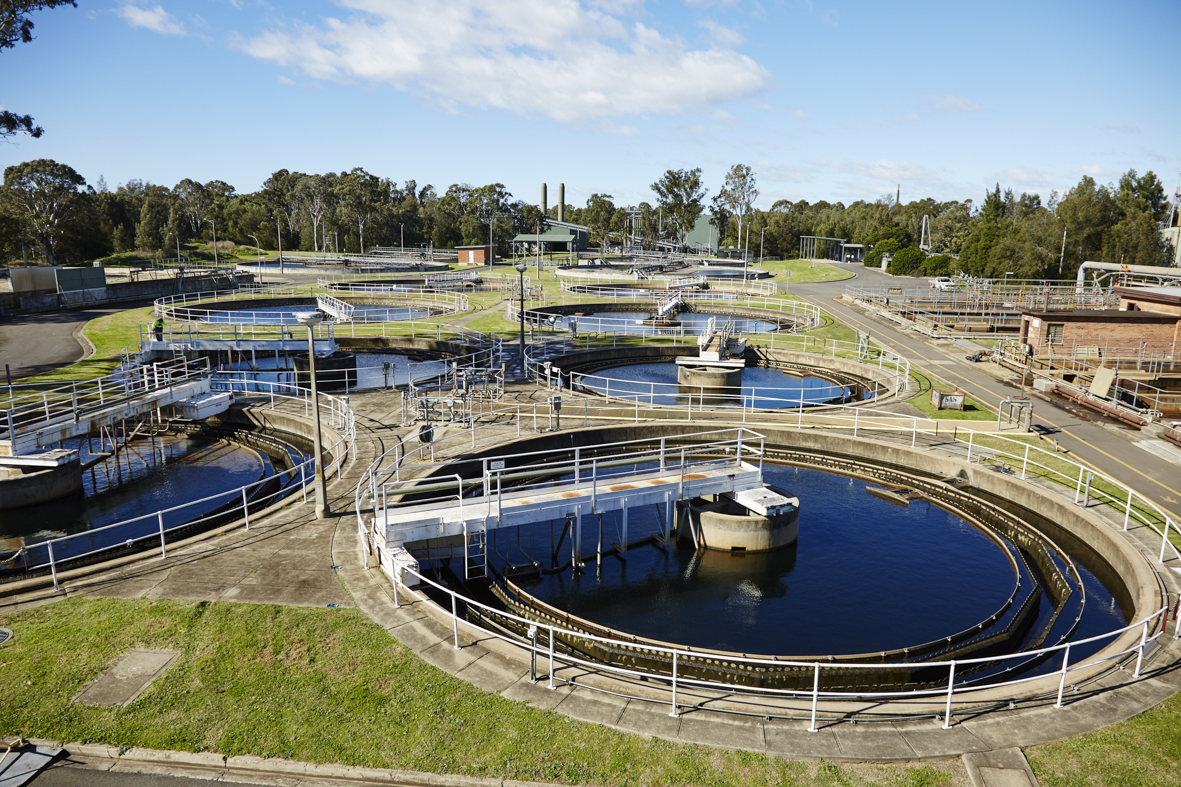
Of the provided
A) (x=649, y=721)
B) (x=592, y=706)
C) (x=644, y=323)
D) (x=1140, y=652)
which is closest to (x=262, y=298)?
(x=644, y=323)

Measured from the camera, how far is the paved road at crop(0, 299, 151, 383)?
4456 cm

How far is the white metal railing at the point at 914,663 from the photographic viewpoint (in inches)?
511

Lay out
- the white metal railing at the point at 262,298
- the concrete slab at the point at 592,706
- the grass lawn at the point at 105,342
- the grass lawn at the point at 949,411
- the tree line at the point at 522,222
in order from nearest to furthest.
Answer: the concrete slab at the point at 592,706
the grass lawn at the point at 949,411
the grass lawn at the point at 105,342
the white metal railing at the point at 262,298
the tree line at the point at 522,222

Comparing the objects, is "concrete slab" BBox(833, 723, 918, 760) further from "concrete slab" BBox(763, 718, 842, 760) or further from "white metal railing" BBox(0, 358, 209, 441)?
"white metal railing" BBox(0, 358, 209, 441)

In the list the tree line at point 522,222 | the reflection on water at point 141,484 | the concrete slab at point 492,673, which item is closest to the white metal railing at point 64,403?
the reflection on water at point 141,484

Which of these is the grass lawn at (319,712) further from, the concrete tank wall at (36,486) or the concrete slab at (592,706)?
the concrete tank wall at (36,486)

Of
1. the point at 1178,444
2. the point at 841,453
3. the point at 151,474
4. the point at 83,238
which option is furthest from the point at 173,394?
the point at 83,238

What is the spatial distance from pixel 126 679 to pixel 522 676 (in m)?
7.46

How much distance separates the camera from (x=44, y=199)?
104 m

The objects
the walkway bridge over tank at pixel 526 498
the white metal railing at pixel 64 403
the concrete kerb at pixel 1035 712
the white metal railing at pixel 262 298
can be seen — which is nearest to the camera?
the concrete kerb at pixel 1035 712

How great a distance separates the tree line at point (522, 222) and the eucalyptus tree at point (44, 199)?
6.8 inches

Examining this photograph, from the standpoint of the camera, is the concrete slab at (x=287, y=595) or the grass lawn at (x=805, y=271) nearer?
the concrete slab at (x=287, y=595)

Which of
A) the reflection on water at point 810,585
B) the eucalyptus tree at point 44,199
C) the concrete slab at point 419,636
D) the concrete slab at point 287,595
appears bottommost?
the reflection on water at point 810,585

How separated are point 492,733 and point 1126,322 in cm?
4886
